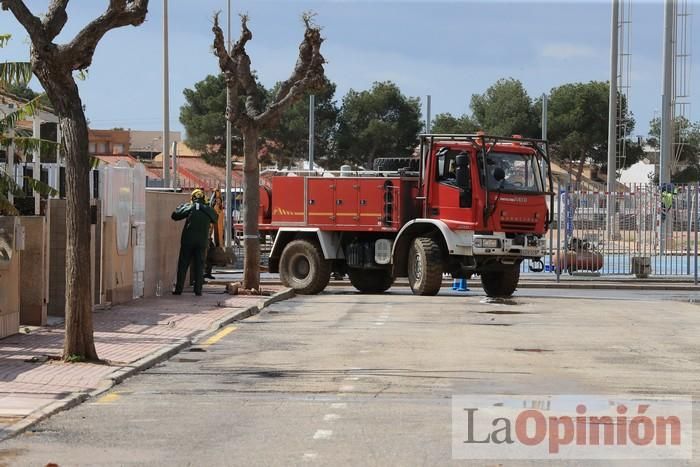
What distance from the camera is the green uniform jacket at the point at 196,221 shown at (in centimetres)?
2158

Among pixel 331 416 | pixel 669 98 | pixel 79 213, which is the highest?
pixel 669 98

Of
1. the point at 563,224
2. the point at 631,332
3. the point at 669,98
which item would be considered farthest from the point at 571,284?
the point at 669,98

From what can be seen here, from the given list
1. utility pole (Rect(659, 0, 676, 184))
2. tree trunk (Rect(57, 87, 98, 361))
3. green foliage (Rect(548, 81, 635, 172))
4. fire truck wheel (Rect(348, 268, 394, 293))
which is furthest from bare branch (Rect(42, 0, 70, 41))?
green foliage (Rect(548, 81, 635, 172))

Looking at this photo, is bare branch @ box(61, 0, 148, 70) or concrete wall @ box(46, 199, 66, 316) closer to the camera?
bare branch @ box(61, 0, 148, 70)

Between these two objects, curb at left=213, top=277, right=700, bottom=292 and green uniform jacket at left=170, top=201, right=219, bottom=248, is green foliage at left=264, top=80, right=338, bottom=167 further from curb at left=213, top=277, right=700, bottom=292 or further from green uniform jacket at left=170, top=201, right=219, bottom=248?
green uniform jacket at left=170, top=201, right=219, bottom=248

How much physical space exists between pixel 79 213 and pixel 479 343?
17.5 feet

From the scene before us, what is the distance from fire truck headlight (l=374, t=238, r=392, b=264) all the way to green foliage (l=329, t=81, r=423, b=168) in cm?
5015

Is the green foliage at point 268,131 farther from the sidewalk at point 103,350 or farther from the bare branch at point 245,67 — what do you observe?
the sidewalk at point 103,350

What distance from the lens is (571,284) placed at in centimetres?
2848

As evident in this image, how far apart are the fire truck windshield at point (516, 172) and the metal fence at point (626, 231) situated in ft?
18.7

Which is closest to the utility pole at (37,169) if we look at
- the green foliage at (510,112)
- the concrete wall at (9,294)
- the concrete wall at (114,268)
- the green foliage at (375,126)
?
the concrete wall at (114,268)

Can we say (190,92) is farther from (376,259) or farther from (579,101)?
(376,259)
